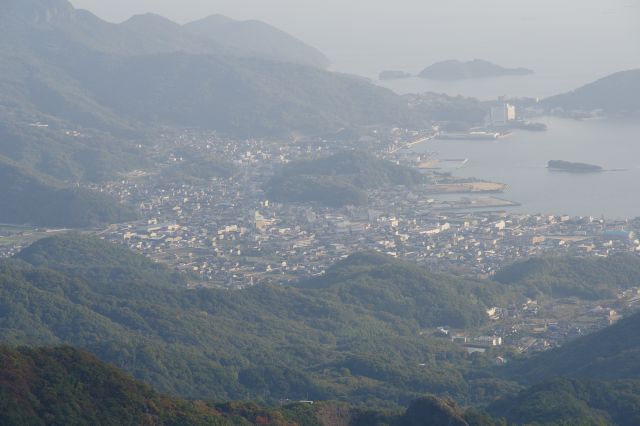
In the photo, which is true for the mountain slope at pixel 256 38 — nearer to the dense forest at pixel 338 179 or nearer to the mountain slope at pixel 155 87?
the mountain slope at pixel 155 87

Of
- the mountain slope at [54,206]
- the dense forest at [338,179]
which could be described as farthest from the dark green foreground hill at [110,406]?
the dense forest at [338,179]

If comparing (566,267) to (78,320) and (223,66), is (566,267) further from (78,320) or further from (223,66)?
(223,66)

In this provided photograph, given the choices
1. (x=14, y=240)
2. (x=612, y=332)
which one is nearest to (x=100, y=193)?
(x=14, y=240)

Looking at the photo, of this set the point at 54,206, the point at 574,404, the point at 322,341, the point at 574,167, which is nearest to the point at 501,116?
the point at 574,167

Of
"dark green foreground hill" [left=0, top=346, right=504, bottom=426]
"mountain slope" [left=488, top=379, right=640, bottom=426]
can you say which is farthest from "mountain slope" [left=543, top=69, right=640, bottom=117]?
"dark green foreground hill" [left=0, top=346, right=504, bottom=426]

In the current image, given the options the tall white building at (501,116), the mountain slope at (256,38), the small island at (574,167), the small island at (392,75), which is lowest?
the small island at (574,167)

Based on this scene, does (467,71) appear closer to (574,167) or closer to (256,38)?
(256,38)

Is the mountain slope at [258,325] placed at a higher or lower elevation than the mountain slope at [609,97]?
lower
